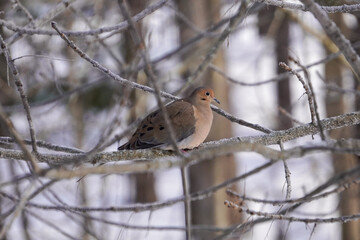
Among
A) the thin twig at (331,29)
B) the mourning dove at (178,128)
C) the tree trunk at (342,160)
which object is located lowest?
the thin twig at (331,29)

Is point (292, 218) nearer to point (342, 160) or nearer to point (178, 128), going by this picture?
point (178, 128)

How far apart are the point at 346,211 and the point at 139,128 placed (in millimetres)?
5287

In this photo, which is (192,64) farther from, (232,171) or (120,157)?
(120,157)

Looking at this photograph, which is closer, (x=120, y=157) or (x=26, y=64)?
(x=120, y=157)

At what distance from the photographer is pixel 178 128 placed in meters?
3.91

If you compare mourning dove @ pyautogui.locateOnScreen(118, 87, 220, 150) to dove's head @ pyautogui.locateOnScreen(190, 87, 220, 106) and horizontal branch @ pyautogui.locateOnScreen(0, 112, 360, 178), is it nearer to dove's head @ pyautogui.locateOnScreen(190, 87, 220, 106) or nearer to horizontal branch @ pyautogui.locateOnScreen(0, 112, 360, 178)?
dove's head @ pyautogui.locateOnScreen(190, 87, 220, 106)

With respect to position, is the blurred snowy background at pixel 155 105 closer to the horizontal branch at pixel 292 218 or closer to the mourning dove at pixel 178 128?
the mourning dove at pixel 178 128

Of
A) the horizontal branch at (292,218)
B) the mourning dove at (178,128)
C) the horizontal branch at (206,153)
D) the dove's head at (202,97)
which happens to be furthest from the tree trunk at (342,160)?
the horizontal branch at (292,218)

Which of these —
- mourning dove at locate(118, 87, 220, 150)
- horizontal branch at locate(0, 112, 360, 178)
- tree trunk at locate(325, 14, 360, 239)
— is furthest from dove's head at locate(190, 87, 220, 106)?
tree trunk at locate(325, 14, 360, 239)

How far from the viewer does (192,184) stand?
8.59 m

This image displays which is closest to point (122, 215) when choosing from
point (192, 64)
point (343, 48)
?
point (192, 64)

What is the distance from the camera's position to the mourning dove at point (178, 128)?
12.2 feet

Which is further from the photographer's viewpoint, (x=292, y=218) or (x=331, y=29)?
(x=292, y=218)

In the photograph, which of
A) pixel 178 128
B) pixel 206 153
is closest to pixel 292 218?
pixel 206 153
